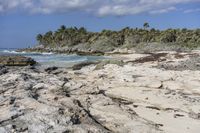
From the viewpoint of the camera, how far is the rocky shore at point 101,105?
11.0 metres

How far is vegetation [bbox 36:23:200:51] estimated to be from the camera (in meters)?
102

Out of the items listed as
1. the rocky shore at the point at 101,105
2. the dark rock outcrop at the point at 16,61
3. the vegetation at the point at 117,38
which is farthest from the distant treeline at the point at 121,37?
the rocky shore at the point at 101,105

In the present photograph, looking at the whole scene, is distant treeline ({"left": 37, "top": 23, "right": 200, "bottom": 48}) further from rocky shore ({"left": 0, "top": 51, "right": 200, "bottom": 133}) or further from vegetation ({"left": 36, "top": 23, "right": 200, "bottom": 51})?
rocky shore ({"left": 0, "top": 51, "right": 200, "bottom": 133})

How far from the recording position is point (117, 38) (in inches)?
4348

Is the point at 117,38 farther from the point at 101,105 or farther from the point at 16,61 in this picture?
the point at 101,105

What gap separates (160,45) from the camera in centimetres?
9400

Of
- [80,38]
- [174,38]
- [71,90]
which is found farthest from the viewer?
[80,38]

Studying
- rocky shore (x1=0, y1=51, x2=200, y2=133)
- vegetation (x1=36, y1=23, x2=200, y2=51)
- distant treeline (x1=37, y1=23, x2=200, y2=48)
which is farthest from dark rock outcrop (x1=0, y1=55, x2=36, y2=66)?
distant treeline (x1=37, y1=23, x2=200, y2=48)

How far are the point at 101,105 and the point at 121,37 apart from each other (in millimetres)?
99246

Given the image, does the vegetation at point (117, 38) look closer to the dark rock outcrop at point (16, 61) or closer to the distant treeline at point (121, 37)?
the distant treeline at point (121, 37)

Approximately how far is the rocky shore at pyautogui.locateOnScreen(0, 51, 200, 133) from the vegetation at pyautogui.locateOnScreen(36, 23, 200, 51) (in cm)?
7604

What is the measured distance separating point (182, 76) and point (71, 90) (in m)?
8.12

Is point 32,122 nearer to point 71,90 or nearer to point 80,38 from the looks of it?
point 71,90

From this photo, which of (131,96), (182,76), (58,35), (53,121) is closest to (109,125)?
(53,121)
